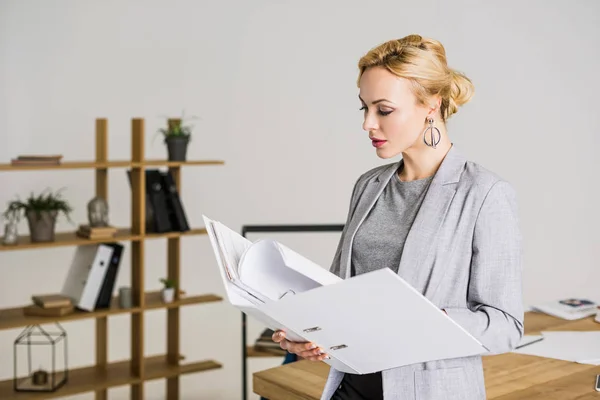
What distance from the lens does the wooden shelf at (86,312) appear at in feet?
12.7

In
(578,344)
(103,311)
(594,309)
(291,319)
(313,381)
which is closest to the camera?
(291,319)

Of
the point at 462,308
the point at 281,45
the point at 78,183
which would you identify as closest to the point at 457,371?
the point at 462,308

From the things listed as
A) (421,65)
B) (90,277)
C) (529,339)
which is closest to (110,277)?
(90,277)

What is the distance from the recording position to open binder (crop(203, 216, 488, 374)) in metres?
1.49

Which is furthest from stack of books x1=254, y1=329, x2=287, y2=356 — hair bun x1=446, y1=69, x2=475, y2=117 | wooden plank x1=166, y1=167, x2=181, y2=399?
hair bun x1=446, y1=69, x2=475, y2=117

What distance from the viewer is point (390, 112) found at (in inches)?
72.1

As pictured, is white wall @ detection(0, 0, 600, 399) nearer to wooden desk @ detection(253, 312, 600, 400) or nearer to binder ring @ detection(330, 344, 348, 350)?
wooden desk @ detection(253, 312, 600, 400)

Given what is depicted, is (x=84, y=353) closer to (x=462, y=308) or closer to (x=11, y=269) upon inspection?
(x=11, y=269)

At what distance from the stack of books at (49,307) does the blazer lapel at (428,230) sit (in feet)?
8.64

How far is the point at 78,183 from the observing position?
4.89m

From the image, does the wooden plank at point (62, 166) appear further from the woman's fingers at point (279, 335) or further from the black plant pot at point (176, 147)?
the woman's fingers at point (279, 335)

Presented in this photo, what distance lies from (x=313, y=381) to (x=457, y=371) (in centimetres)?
A: 67

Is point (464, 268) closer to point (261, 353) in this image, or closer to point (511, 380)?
point (511, 380)

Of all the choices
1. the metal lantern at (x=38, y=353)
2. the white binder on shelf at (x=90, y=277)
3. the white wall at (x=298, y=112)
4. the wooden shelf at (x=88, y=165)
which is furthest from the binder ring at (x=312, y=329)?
the white wall at (x=298, y=112)
